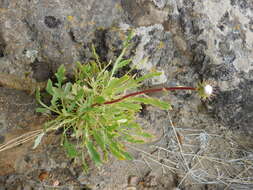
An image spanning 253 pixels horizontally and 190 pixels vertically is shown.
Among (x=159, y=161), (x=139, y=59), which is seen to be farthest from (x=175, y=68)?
(x=159, y=161)

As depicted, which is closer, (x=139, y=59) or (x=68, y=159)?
(x=68, y=159)

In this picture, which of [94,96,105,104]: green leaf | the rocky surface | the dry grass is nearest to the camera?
[94,96,105,104]: green leaf

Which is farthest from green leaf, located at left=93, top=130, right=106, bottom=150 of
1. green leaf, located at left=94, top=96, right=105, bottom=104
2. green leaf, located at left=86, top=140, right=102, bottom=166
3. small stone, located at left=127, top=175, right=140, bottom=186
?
small stone, located at left=127, top=175, right=140, bottom=186

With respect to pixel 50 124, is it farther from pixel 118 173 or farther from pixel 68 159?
pixel 118 173

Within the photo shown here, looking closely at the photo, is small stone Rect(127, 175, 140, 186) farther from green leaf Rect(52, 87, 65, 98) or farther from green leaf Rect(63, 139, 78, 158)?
green leaf Rect(52, 87, 65, 98)

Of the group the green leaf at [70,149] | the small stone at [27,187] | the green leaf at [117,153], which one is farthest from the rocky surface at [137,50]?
the green leaf at [117,153]

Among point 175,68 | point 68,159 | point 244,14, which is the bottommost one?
point 68,159
